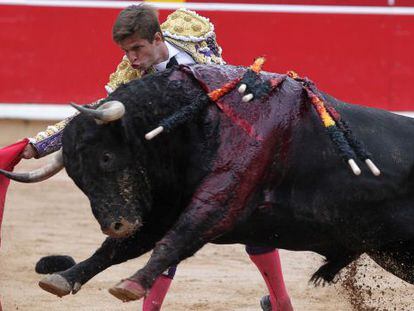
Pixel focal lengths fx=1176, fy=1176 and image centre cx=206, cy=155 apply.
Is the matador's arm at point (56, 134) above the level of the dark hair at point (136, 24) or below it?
below

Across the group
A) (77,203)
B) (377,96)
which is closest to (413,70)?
(377,96)

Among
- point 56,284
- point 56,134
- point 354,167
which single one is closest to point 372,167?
point 354,167

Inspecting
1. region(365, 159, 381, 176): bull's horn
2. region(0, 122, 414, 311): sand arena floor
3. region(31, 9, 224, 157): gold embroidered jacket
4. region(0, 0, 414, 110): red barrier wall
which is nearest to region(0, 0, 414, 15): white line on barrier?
region(0, 0, 414, 110): red barrier wall

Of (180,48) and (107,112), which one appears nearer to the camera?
(107,112)

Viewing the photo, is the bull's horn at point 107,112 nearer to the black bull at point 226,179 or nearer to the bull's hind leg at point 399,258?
the black bull at point 226,179

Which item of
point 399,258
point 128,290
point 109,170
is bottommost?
point 399,258

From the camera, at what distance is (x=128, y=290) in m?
3.25

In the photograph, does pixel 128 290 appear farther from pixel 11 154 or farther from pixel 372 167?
pixel 11 154

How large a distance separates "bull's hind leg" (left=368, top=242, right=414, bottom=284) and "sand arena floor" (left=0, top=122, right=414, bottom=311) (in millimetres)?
712

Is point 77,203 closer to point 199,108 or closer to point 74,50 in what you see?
point 74,50

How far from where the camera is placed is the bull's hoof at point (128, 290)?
3250 mm

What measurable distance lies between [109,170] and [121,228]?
17 centimetres

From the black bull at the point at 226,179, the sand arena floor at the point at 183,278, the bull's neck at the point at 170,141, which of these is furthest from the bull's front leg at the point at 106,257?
the sand arena floor at the point at 183,278

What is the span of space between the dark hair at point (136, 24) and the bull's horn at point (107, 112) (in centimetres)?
40
